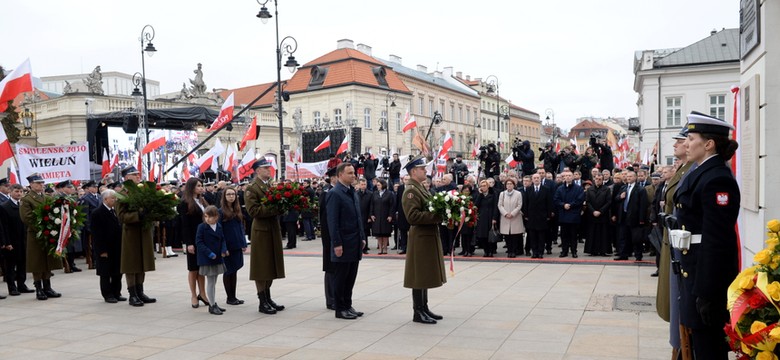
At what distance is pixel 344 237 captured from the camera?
8.53 m

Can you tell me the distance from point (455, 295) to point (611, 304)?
8.04 feet

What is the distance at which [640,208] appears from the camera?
13227mm

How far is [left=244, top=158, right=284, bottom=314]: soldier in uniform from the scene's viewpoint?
914 cm

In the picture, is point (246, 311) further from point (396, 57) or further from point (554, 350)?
point (396, 57)

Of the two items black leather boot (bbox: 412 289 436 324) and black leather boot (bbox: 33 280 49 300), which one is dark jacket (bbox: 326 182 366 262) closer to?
black leather boot (bbox: 412 289 436 324)

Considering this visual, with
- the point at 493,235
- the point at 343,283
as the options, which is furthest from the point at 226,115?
the point at 343,283

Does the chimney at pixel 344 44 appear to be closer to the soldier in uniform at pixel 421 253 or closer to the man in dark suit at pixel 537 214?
the man in dark suit at pixel 537 214

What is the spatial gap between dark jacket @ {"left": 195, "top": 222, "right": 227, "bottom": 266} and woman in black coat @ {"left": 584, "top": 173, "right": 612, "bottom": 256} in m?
9.07

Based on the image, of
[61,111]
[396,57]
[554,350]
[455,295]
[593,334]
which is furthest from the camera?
[396,57]

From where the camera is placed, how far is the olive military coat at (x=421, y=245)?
813 cm

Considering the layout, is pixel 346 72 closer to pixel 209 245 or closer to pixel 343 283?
pixel 209 245

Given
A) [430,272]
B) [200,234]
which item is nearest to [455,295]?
[430,272]

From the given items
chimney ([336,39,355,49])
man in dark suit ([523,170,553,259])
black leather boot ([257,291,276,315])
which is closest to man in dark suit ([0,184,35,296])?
black leather boot ([257,291,276,315])

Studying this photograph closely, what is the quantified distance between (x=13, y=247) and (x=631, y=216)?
A: 1257 centimetres
